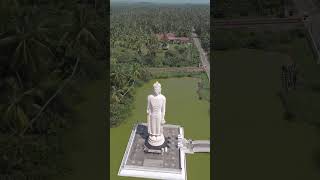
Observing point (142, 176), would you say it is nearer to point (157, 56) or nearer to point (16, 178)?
point (16, 178)

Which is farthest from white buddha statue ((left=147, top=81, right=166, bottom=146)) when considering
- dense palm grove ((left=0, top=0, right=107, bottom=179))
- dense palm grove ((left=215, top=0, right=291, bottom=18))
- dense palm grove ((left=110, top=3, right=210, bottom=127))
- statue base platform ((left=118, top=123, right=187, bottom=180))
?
dense palm grove ((left=215, top=0, right=291, bottom=18))

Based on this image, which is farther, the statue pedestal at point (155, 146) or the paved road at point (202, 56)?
the paved road at point (202, 56)

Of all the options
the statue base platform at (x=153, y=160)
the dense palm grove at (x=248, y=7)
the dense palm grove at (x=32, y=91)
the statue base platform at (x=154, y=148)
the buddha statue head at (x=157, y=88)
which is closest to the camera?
the dense palm grove at (x=32, y=91)

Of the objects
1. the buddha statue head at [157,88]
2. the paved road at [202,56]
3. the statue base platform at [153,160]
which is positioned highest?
the paved road at [202,56]

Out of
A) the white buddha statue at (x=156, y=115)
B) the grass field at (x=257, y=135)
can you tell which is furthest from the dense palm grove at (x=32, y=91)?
the grass field at (x=257, y=135)

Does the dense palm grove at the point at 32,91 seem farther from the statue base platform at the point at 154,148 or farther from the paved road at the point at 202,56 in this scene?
the paved road at the point at 202,56

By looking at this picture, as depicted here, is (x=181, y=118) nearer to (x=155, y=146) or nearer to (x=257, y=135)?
(x=257, y=135)
